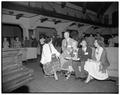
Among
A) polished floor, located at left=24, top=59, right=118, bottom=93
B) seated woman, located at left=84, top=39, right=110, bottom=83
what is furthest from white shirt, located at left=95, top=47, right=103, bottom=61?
polished floor, located at left=24, top=59, right=118, bottom=93

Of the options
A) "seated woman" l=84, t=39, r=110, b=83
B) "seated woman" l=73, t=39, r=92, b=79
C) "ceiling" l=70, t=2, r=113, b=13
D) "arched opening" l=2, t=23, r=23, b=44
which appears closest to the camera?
"seated woman" l=84, t=39, r=110, b=83

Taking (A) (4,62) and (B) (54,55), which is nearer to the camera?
(A) (4,62)

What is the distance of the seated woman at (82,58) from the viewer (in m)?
3.94

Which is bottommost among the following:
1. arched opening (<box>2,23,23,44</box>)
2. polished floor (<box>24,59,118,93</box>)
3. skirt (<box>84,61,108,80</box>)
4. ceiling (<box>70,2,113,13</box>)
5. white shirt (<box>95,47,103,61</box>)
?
polished floor (<box>24,59,118,93</box>)

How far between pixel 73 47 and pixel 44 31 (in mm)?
9284

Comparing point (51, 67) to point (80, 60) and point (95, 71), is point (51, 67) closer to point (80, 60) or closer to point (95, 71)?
point (80, 60)

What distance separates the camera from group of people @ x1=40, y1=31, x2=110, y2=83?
369 cm

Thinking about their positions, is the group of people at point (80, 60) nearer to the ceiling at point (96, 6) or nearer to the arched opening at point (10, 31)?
the arched opening at point (10, 31)

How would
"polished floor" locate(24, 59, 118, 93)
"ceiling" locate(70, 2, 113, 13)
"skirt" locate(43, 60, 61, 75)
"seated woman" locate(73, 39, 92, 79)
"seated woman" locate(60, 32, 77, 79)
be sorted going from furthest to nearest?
"ceiling" locate(70, 2, 113, 13) < "seated woman" locate(60, 32, 77, 79) < "skirt" locate(43, 60, 61, 75) < "seated woman" locate(73, 39, 92, 79) < "polished floor" locate(24, 59, 118, 93)

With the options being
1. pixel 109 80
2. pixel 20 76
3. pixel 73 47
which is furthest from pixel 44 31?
pixel 20 76

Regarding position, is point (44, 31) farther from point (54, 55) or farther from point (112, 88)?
point (112, 88)

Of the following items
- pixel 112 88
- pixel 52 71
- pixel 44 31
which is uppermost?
pixel 44 31

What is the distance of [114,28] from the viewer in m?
18.7

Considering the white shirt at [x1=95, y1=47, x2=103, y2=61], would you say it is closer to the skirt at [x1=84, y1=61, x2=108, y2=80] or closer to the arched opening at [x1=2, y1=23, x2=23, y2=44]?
the skirt at [x1=84, y1=61, x2=108, y2=80]
